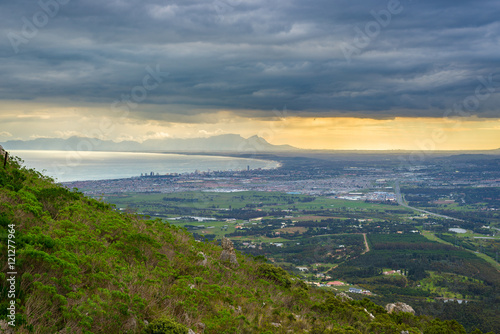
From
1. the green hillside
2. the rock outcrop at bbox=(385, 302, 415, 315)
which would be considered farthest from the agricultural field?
the rock outcrop at bbox=(385, 302, 415, 315)

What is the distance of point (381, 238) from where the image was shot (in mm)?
73438

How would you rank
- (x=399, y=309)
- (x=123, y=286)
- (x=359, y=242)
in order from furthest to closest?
1. (x=359, y=242)
2. (x=399, y=309)
3. (x=123, y=286)

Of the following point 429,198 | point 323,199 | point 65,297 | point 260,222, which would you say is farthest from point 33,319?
point 429,198

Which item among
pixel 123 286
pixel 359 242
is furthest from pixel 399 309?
pixel 359 242

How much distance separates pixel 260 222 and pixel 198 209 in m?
19.9

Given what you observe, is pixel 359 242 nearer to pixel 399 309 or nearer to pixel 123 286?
pixel 399 309

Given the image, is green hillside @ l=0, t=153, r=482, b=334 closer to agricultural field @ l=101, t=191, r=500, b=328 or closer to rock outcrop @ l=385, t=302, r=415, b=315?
rock outcrop @ l=385, t=302, r=415, b=315

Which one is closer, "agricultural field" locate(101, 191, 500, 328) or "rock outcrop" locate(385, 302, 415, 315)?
"rock outcrop" locate(385, 302, 415, 315)

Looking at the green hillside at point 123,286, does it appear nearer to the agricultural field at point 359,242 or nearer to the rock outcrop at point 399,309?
the rock outcrop at point 399,309

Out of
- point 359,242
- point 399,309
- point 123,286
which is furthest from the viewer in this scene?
point 359,242

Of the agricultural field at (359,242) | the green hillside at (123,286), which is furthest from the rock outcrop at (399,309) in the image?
the agricultural field at (359,242)

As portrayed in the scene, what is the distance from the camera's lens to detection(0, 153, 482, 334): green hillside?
6.70m

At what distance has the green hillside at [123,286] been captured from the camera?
6699mm

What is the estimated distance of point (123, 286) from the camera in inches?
322
